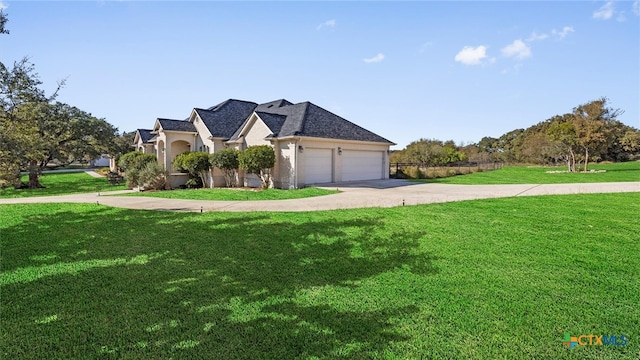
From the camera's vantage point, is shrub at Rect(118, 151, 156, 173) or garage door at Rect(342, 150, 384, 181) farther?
shrub at Rect(118, 151, 156, 173)

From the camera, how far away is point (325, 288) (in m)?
4.55

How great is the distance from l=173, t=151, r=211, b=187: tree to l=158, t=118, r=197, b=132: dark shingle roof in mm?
2955

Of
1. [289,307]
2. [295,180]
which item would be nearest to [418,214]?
[289,307]

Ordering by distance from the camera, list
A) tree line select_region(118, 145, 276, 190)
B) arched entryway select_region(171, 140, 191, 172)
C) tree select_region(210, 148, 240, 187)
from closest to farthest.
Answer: tree line select_region(118, 145, 276, 190)
tree select_region(210, 148, 240, 187)
arched entryway select_region(171, 140, 191, 172)

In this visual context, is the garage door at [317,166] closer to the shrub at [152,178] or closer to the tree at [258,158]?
the tree at [258,158]

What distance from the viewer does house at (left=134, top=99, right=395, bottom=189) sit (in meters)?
19.3

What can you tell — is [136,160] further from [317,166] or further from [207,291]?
[207,291]

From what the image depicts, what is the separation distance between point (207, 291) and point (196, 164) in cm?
1786

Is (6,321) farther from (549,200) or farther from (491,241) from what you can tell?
(549,200)

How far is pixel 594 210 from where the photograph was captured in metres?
9.38

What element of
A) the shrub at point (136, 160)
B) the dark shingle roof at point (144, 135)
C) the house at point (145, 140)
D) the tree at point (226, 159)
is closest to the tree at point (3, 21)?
the tree at point (226, 159)

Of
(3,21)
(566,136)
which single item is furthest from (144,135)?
(566,136)

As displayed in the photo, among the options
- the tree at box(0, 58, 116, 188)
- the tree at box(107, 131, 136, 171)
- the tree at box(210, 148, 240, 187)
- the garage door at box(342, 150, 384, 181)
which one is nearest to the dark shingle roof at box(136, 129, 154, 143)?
the tree at box(0, 58, 116, 188)

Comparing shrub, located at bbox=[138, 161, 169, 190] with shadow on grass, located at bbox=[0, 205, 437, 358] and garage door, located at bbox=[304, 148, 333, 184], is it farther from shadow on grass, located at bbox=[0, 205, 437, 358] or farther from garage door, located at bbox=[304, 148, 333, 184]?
shadow on grass, located at bbox=[0, 205, 437, 358]
